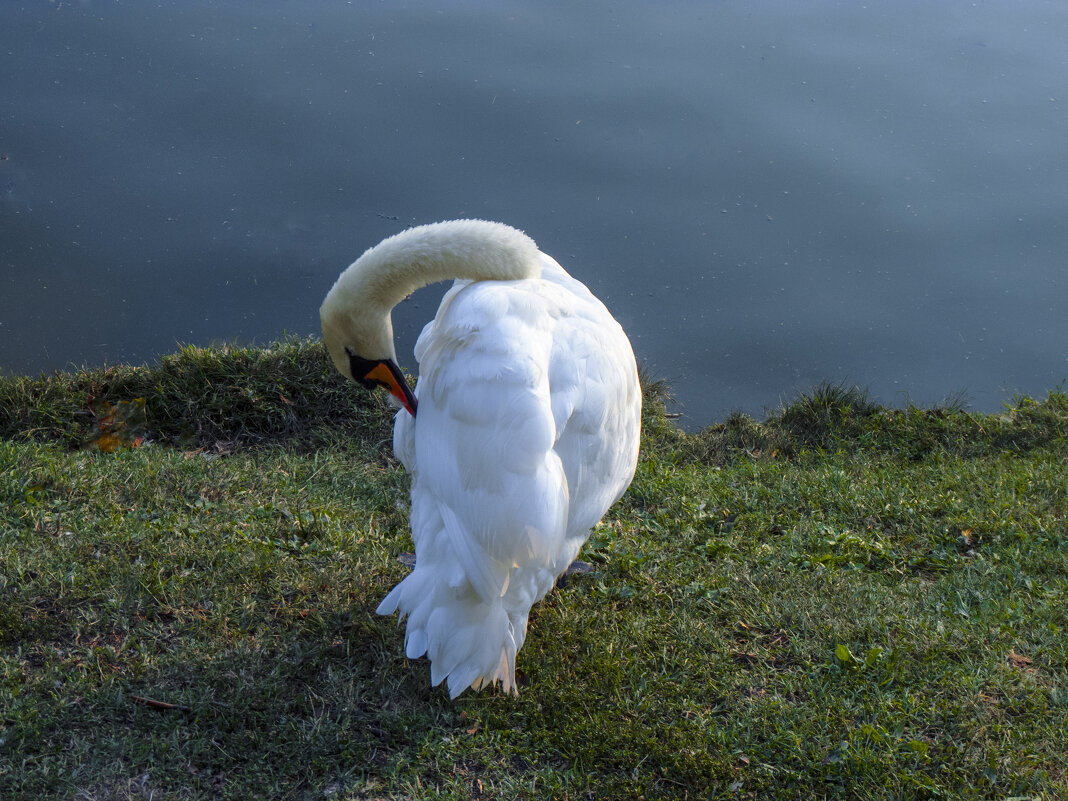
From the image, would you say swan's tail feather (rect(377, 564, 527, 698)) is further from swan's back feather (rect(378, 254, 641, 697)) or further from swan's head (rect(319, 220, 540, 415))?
swan's head (rect(319, 220, 540, 415))

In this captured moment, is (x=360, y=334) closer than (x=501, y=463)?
No

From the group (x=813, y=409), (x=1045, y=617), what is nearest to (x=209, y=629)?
(x=1045, y=617)

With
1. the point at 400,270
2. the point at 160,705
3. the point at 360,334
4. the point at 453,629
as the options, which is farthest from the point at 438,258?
the point at 160,705

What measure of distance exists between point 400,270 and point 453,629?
130 centimetres

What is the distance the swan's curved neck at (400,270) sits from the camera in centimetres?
332

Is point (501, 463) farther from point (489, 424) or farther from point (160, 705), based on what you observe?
point (160, 705)

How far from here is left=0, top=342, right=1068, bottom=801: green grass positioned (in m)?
2.77

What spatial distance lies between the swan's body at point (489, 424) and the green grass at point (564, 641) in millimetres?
335

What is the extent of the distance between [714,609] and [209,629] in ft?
5.79

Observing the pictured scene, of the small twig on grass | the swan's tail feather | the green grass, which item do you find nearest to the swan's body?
the swan's tail feather

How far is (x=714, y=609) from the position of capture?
3486mm

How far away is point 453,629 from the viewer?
2.71 m

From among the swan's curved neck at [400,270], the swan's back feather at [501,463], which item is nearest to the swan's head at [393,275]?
the swan's curved neck at [400,270]

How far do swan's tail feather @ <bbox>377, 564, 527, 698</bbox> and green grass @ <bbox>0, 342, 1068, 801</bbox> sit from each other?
0.91 ft
